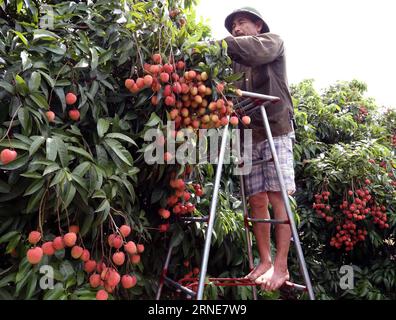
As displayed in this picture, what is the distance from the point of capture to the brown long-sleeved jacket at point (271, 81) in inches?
64.7

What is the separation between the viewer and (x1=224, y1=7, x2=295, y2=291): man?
1.66 m

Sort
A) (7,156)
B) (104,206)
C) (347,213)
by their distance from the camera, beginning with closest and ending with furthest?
(7,156)
(104,206)
(347,213)

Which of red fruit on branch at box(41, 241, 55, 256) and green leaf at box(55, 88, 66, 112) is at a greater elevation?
green leaf at box(55, 88, 66, 112)

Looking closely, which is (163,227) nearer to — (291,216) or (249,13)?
(291,216)

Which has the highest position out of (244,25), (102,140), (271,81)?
(244,25)

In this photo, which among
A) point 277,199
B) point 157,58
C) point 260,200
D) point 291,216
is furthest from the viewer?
point 260,200

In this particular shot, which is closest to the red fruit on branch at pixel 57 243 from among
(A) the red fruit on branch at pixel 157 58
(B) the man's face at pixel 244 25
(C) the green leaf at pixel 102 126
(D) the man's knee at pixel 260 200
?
(C) the green leaf at pixel 102 126

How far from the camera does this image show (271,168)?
180cm

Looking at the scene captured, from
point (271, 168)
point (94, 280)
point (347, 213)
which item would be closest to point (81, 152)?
point (94, 280)

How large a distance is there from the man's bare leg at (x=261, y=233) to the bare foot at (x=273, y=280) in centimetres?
12

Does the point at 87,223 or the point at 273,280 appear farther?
the point at 273,280

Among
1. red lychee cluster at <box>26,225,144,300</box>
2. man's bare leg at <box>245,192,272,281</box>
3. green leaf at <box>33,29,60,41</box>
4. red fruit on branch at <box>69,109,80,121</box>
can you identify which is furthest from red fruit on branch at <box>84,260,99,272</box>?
man's bare leg at <box>245,192,272,281</box>

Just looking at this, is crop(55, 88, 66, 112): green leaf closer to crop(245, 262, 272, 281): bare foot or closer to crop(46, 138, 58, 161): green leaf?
crop(46, 138, 58, 161): green leaf

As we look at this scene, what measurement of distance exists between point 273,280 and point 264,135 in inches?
26.9
